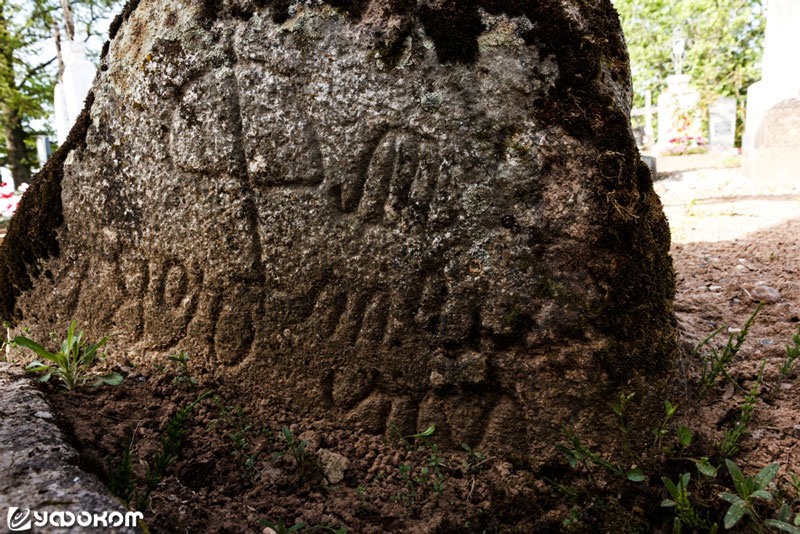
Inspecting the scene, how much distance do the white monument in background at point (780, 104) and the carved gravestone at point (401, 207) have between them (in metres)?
5.85

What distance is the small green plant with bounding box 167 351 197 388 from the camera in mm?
1959

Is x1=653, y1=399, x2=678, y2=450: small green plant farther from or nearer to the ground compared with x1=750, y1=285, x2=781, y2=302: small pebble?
nearer to the ground

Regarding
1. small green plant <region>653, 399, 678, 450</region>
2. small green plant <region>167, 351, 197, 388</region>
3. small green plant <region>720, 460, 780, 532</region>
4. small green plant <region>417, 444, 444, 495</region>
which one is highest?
small green plant <region>167, 351, 197, 388</region>

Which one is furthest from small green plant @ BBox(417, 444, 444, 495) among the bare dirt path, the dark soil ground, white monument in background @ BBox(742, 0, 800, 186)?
Answer: white monument in background @ BBox(742, 0, 800, 186)

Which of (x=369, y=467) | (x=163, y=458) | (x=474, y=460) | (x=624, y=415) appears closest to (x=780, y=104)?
(x=624, y=415)

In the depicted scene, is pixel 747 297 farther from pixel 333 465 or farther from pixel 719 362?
pixel 333 465

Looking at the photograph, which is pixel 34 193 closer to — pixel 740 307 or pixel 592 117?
pixel 592 117

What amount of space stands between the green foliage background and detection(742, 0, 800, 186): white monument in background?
312 inches

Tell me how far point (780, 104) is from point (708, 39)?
13.8 meters

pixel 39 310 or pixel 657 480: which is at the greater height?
pixel 39 310

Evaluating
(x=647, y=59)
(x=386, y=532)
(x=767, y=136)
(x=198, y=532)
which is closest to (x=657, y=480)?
(x=386, y=532)

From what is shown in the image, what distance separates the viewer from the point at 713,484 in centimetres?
158

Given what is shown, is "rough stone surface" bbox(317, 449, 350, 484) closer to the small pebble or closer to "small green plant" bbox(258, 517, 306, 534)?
"small green plant" bbox(258, 517, 306, 534)

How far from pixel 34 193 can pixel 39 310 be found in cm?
48
